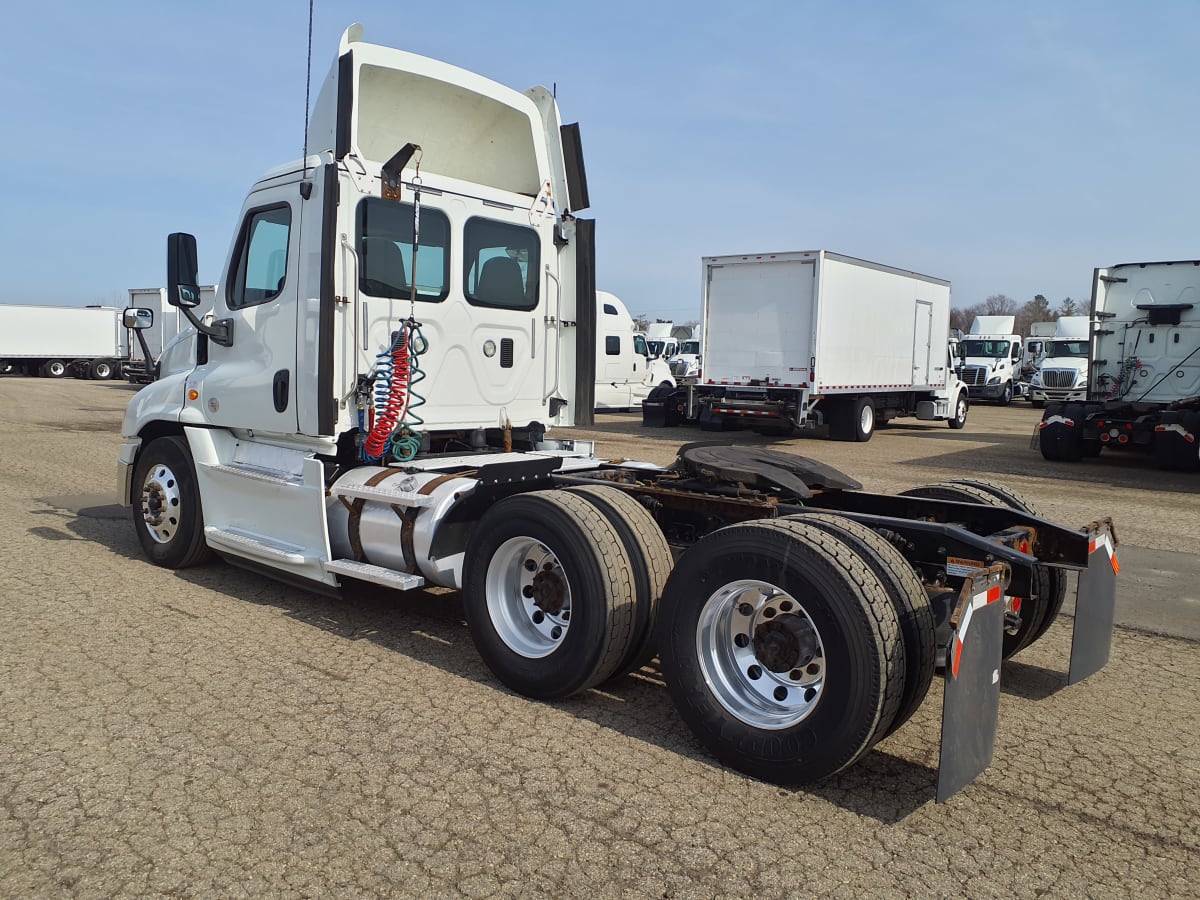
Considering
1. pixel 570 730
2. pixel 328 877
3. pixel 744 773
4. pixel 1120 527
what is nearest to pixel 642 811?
pixel 744 773

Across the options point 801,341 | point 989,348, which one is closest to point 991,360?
point 989,348

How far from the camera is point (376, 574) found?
17.0ft

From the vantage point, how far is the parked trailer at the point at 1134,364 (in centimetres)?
1562

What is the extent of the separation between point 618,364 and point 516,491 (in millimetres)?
19619

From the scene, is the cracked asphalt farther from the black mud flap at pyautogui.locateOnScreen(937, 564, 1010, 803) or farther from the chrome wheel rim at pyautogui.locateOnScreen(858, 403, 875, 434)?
the chrome wheel rim at pyautogui.locateOnScreen(858, 403, 875, 434)

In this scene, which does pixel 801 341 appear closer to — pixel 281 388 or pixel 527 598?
pixel 281 388

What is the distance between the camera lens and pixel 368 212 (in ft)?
18.9

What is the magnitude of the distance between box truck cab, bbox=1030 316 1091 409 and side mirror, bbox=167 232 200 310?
25946mm

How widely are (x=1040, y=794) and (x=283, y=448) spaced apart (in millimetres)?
4769

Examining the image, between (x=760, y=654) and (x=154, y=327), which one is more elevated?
(x=154, y=327)

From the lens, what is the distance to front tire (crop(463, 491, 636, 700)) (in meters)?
4.17

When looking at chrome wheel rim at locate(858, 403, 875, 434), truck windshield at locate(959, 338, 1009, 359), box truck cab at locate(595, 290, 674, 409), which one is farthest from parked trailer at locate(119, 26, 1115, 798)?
truck windshield at locate(959, 338, 1009, 359)

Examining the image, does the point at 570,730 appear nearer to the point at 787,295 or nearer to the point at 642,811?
the point at 642,811

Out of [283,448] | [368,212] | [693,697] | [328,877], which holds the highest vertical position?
[368,212]
